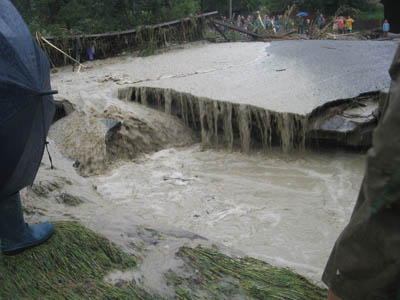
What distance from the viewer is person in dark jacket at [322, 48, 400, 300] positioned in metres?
0.97

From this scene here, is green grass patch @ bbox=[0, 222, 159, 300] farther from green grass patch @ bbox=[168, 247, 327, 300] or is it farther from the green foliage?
the green foliage

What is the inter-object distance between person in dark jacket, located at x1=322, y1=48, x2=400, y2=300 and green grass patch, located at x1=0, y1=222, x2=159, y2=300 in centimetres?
141

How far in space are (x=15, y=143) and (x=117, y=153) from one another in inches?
170

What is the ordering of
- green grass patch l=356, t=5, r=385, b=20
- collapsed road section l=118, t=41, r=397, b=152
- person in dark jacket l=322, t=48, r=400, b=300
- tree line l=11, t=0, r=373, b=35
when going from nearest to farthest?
person in dark jacket l=322, t=48, r=400, b=300
collapsed road section l=118, t=41, r=397, b=152
tree line l=11, t=0, r=373, b=35
green grass patch l=356, t=5, r=385, b=20

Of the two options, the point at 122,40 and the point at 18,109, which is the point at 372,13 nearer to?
the point at 122,40

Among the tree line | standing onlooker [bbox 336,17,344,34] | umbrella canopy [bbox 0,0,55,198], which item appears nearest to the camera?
umbrella canopy [bbox 0,0,55,198]

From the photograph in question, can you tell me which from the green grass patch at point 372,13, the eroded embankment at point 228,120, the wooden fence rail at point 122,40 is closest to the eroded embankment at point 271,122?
the eroded embankment at point 228,120

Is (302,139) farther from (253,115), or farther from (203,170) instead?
(203,170)

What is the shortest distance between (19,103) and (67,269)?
1186mm

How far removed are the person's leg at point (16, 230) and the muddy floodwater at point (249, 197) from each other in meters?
0.68

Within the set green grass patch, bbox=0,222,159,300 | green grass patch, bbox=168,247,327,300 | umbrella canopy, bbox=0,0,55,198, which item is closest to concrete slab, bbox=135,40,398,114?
green grass patch, bbox=168,247,327,300

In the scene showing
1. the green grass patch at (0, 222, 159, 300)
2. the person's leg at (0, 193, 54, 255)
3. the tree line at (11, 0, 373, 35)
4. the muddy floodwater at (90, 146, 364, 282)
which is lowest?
the muddy floodwater at (90, 146, 364, 282)

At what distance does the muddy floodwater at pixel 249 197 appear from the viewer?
3.95 meters

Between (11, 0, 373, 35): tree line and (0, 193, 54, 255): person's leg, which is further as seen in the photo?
(11, 0, 373, 35): tree line
